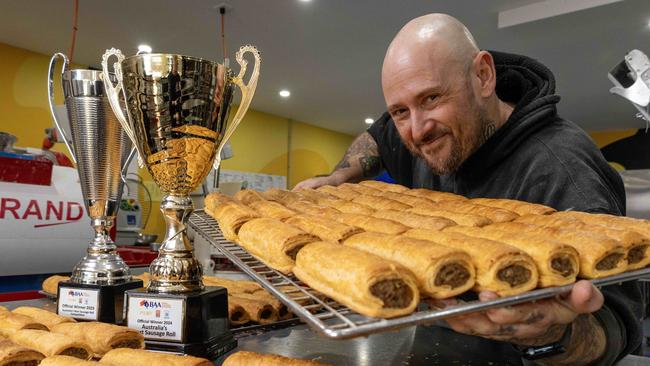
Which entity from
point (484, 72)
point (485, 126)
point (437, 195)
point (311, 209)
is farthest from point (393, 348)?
point (484, 72)

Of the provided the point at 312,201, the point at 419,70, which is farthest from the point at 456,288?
the point at 419,70

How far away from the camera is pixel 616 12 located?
490 centimetres

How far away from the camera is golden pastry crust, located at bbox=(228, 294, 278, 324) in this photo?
1.41 metres

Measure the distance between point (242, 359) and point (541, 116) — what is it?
135cm

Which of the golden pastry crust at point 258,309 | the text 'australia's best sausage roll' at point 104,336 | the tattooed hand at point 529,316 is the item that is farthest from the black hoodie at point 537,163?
the text 'australia's best sausage roll' at point 104,336

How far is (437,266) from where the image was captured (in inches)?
30.5

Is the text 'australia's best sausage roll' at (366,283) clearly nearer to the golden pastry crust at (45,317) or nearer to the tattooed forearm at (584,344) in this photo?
the tattooed forearm at (584,344)

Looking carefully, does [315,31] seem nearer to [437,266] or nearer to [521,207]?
[521,207]

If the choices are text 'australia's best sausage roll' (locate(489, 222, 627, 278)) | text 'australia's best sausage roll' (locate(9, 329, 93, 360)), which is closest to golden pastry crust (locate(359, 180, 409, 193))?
text 'australia's best sausage roll' (locate(489, 222, 627, 278))

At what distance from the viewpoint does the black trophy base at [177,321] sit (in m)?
1.10

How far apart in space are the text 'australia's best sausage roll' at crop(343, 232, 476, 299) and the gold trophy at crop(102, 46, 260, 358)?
52 cm

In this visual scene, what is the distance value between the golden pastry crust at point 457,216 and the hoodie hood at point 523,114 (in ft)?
2.00

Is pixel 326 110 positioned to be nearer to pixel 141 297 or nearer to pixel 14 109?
pixel 14 109

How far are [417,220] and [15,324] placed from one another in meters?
0.99
